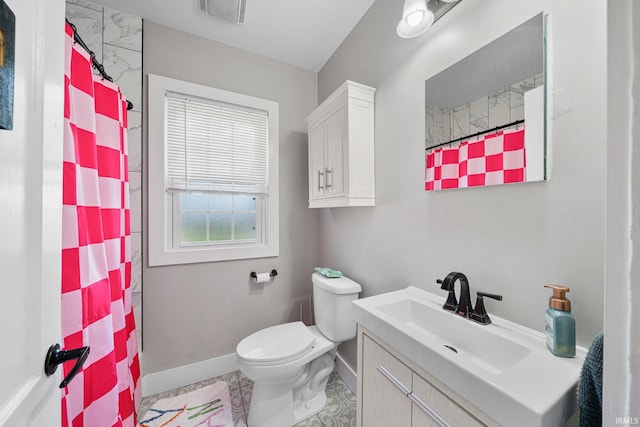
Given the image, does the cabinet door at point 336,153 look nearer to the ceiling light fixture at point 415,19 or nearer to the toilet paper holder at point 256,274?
the ceiling light fixture at point 415,19

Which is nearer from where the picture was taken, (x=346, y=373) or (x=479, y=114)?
(x=479, y=114)

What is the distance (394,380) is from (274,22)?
216 centimetres

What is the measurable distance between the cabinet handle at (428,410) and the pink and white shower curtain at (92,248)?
1.13 meters

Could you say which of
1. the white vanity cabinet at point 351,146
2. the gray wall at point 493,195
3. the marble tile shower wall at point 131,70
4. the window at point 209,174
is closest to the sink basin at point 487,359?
the gray wall at point 493,195

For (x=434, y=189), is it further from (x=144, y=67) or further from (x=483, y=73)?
(x=144, y=67)

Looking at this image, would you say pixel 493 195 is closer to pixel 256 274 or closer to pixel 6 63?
pixel 6 63

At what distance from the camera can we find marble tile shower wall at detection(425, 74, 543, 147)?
82 cm

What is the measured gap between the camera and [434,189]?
111cm

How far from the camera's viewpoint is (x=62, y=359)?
0.56m

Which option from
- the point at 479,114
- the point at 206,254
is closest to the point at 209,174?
the point at 206,254

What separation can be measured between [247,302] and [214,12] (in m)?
2.05

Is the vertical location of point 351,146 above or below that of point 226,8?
below

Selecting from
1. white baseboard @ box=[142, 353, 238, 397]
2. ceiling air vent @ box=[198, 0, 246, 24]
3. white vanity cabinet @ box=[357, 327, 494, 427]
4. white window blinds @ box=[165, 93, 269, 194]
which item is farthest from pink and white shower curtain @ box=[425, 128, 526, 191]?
white baseboard @ box=[142, 353, 238, 397]

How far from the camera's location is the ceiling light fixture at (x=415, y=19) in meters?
1.02
